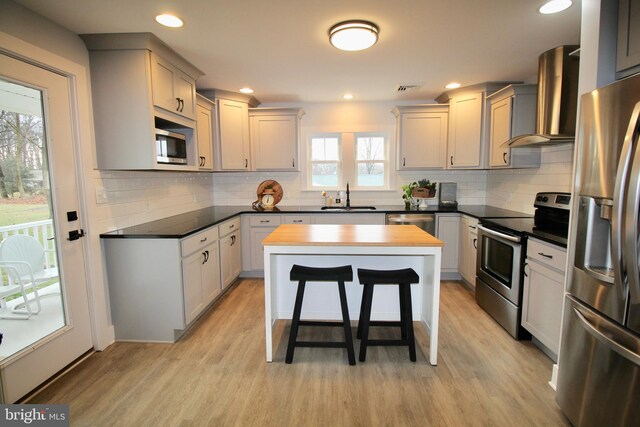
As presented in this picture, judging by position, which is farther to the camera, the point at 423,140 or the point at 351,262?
the point at 423,140

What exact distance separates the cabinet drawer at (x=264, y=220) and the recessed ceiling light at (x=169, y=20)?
2356 millimetres

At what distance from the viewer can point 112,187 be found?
2641 mm

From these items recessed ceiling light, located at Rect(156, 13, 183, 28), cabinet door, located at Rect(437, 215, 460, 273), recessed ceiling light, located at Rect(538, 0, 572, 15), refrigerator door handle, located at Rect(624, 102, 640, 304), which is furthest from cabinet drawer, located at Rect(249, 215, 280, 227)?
refrigerator door handle, located at Rect(624, 102, 640, 304)

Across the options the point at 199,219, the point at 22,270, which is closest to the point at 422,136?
the point at 199,219

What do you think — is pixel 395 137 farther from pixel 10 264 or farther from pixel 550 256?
pixel 10 264

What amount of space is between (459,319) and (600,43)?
7.74 feet

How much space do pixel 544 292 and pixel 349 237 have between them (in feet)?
4.91

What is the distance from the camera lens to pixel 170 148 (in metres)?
2.79

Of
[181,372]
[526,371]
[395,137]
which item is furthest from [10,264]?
[395,137]

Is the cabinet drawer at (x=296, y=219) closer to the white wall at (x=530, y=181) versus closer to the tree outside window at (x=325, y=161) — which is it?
the tree outside window at (x=325, y=161)

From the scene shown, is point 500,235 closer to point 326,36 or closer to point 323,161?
point 326,36

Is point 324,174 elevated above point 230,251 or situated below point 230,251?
above

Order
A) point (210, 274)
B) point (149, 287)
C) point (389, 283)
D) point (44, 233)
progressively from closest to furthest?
point (44, 233)
point (389, 283)
point (149, 287)
point (210, 274)

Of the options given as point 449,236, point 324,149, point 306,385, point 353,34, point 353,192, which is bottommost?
point 306,385
